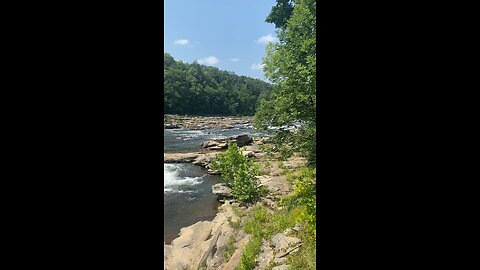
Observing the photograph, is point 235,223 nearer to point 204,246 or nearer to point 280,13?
point 204,246

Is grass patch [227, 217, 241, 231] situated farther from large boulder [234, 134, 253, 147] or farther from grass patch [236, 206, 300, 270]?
large boulder [234, 134, 253, 147]

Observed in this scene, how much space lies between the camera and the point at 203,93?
123 feet

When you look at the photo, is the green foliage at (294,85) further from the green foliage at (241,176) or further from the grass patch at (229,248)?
the grass patch at (229,248)

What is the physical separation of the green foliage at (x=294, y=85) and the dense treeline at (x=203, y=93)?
25535 millimetres

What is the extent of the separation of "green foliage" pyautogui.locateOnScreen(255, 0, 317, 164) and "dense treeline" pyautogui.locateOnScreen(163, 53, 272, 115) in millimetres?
25535

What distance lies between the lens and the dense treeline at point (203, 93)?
34.7m

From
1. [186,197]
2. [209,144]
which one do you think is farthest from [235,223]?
[209,144]

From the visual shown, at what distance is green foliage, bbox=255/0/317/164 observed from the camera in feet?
18.7

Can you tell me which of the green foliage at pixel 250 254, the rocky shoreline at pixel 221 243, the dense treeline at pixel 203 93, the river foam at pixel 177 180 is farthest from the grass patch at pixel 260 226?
the dense treeline at pixel 203 93
